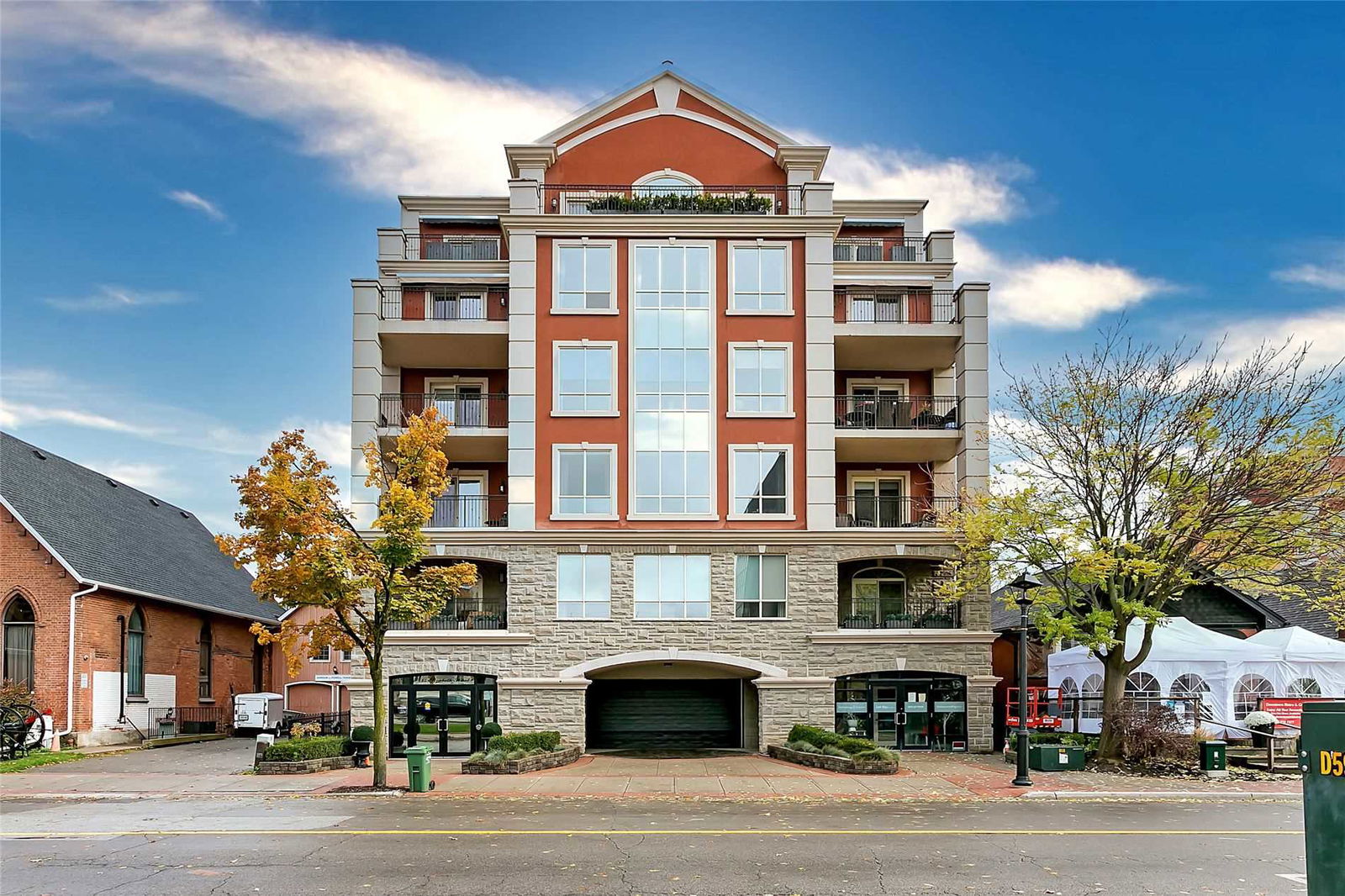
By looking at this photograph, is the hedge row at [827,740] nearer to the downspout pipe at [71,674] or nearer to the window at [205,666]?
the downspout pipe at [71,674]

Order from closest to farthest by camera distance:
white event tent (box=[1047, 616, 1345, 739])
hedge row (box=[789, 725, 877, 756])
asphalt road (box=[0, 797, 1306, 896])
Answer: asphalt road (box=[0, 797, 1306, 896]), hedge row (box=[789, 725, 877, 756]), white event tent (box=[1047, 616, 1345, 739])

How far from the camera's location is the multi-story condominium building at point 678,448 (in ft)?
112

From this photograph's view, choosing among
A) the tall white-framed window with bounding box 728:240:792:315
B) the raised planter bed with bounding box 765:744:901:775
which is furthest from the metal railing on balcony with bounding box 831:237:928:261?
the raised planter bed with bounding box 765:744:901:775

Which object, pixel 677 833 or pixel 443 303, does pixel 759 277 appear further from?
pixel 677 833

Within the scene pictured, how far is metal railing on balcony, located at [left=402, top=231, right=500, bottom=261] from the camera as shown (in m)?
38.1

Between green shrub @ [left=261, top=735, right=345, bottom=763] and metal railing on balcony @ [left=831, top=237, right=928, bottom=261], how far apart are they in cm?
2123

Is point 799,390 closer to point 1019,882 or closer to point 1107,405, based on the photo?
point 1107,405

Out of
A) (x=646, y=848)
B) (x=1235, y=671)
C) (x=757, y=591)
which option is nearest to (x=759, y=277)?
(x=757, y=591)

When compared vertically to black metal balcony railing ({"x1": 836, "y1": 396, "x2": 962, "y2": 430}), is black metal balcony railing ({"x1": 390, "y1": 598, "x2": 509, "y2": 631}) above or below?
below

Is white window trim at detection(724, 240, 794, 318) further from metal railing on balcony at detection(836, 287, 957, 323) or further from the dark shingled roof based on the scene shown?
the dark shingled roof

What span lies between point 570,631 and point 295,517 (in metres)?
11.7

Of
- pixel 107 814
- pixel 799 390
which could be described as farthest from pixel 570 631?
pixel 107 814

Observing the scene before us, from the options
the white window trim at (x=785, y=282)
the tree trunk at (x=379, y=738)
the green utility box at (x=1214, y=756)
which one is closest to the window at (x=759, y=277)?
the white window trim at (x=785, y=282)

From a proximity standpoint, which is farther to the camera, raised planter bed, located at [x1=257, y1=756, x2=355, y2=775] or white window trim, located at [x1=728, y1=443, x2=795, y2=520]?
white window trim, located at [x1=728, y1=443, x2=795, y2=520]
